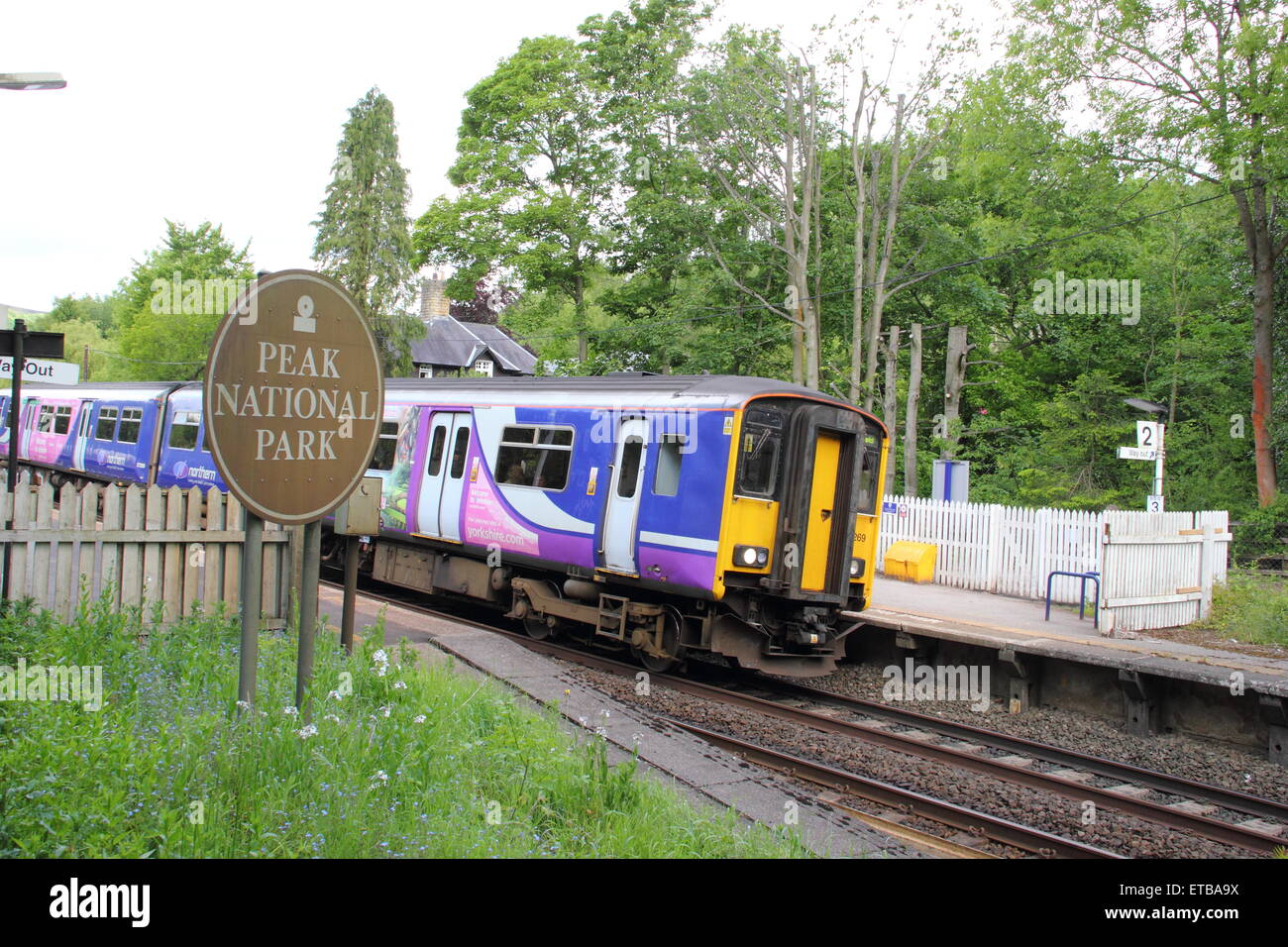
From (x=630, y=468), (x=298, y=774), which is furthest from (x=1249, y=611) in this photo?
(x=298, y=774)

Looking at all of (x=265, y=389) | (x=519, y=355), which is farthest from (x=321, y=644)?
(x=519, y=355)

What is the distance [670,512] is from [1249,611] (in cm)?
909

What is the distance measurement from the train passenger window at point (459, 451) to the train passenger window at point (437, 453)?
0.27 m

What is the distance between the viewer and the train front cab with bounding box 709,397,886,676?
9828 millimetres

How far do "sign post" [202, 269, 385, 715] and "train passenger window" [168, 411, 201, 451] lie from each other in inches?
554

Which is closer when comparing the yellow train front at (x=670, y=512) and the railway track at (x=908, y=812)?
the railway track at (x=908, y=812)

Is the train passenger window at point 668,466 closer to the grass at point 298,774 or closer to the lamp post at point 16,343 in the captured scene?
the grass at point 298,774

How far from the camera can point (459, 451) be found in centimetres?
1265

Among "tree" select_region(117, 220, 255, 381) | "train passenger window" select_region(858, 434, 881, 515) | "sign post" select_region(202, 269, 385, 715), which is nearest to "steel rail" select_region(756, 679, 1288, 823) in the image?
"train passenger window" select_region(858, 434, 881, 515)

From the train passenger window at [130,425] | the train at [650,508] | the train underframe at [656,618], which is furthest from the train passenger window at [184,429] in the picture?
the train underframe at [656,618]

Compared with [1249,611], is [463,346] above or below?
above

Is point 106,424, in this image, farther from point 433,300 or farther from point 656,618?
point 433,300

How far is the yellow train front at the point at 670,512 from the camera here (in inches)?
388

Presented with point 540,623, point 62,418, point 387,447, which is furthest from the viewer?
point 62,418
